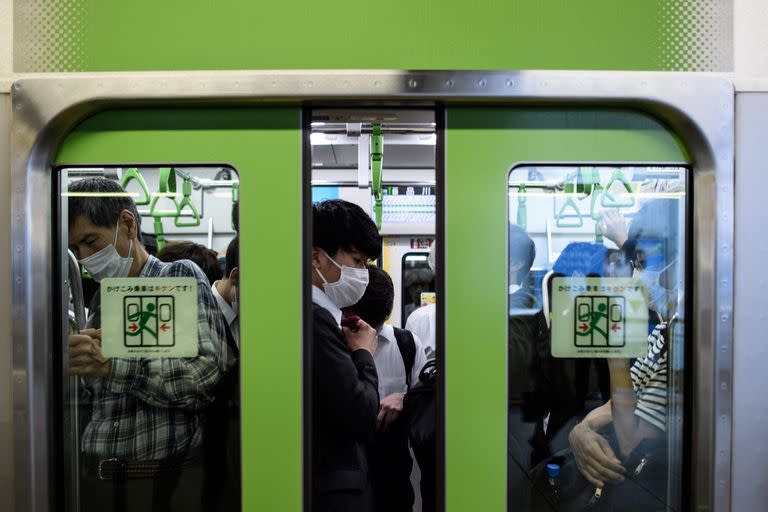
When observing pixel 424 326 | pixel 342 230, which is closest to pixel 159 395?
pixel 342 230

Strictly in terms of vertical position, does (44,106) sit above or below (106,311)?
above

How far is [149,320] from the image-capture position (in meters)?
1.66

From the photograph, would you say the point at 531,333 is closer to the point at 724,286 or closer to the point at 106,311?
the point at 724,286

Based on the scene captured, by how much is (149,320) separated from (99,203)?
445mm

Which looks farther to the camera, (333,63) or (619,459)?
(619,459)

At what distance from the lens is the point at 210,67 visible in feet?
5.21

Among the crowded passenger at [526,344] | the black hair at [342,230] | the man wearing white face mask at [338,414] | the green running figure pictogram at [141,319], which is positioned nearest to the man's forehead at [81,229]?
the green running figure pictogram at [141,319]

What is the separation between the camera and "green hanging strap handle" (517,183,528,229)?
1.65 metres

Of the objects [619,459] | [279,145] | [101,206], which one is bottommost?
[619,459]

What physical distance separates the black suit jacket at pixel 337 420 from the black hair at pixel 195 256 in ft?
1.42

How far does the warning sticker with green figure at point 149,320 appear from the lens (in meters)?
1.66

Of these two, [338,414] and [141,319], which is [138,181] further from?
[338,414]

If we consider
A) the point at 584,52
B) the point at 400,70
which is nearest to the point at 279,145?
the point at 400,70

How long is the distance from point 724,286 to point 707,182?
1.12 feet
